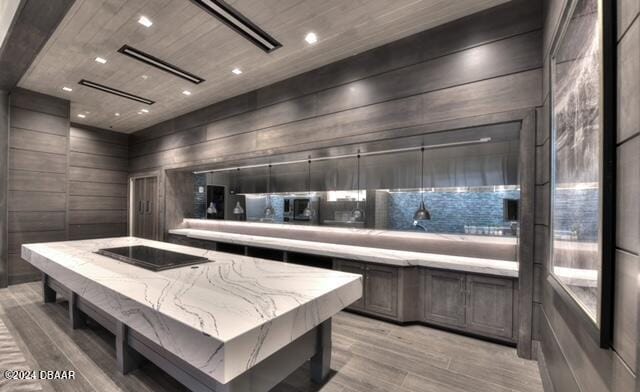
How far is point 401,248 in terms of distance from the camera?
3.91 metres

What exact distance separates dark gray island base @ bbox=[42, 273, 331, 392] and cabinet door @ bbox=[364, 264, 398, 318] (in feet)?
4.01

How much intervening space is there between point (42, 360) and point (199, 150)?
398 cm

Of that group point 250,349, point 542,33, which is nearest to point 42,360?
point 250,349

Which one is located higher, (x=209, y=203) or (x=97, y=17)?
(x=97, y=17)

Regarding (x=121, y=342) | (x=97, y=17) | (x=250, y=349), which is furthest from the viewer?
(x=97, y=17)

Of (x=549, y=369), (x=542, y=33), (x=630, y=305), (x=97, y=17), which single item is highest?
(x=97, y=17)

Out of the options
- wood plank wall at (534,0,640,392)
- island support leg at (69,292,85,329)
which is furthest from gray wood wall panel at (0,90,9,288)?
wood plank wall at (534,0,640,392)

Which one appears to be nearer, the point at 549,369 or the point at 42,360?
the point at 549,369

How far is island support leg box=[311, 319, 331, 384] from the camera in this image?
220 centimetres

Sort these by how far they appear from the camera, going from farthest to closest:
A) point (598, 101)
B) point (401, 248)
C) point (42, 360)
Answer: point (401, 248)
point (42, 360)
point (598, 101)

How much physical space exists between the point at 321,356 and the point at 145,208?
6.64 meters

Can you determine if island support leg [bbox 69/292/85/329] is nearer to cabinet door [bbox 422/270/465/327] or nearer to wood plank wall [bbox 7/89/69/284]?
wood plank wall [bbox 7/89/69/284]

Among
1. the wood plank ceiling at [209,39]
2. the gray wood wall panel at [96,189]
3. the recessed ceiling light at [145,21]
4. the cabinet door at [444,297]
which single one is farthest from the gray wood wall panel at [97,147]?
the cabinet door at [444,297]

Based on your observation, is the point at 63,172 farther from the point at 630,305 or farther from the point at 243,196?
the point at 630,305
